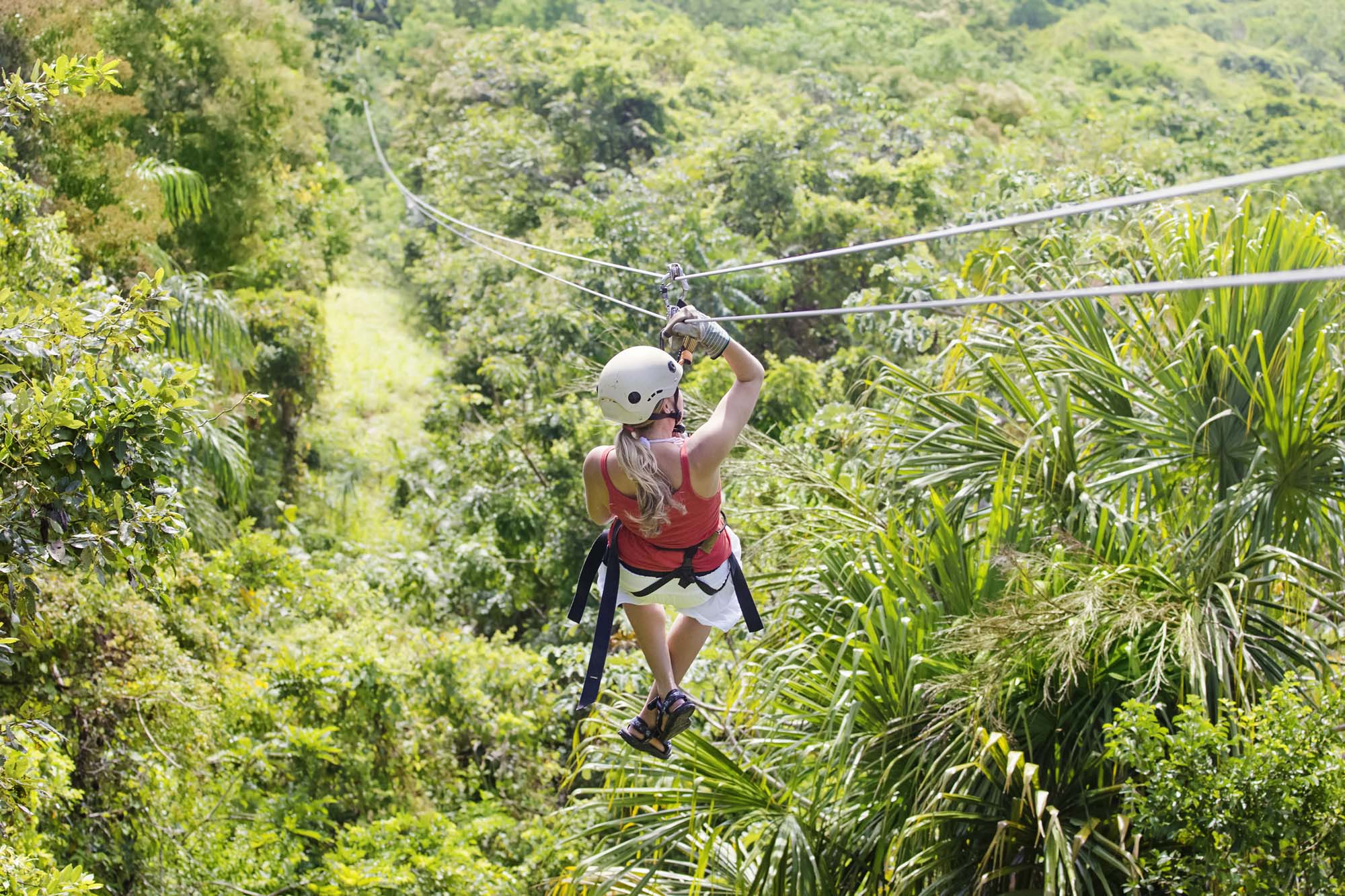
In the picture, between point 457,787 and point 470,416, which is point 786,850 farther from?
point 470,416

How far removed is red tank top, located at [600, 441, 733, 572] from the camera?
3910 millimetres

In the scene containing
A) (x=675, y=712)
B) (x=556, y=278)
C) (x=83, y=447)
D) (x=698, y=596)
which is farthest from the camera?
(x=556, y=278)

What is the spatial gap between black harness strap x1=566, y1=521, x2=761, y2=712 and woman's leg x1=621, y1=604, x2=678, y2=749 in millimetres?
100

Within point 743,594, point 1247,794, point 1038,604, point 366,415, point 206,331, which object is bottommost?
point 366,415

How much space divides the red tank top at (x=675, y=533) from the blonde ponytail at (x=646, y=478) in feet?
0.19

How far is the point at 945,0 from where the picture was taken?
44.4 m

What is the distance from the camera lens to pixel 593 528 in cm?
1201

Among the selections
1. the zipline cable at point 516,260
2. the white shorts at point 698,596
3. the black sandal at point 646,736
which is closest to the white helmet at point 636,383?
the zipline cable at point 516,260

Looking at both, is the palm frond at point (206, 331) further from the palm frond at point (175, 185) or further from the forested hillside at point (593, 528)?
the palm frond at point (175, 185)

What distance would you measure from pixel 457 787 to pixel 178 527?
236 inches

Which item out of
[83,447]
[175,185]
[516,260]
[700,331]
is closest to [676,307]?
[700,331]

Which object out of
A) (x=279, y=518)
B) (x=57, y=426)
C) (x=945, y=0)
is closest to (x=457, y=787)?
(x=279, y=518)

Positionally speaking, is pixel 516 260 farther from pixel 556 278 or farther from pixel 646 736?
pixel 646 736

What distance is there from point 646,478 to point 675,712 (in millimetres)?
953
